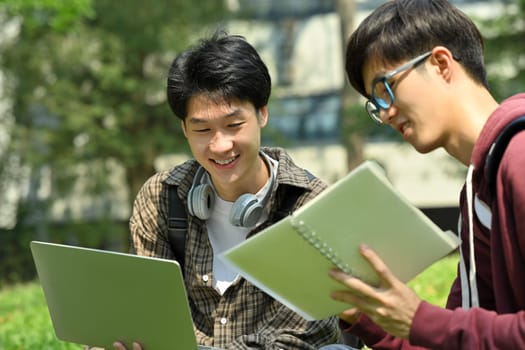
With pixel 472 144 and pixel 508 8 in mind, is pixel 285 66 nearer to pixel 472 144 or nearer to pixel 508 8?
pixel 508 8

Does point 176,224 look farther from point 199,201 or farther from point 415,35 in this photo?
point 415,35

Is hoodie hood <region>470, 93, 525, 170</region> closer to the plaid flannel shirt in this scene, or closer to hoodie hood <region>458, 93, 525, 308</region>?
hoodie hood <region>458, 93, 525, 308</region>

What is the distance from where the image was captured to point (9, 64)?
15.8 metres

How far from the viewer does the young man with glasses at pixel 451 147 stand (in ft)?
6.51

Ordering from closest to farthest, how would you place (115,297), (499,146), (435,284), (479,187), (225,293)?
(499,146), (479,187), (115,297), (225,293), (435,284)

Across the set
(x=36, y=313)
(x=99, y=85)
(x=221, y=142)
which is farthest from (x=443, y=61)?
(x=99, y=85)

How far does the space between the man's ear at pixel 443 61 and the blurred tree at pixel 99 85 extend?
44.0 ft

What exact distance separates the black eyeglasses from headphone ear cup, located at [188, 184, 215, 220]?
95cm

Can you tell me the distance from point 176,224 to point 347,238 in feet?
3.95

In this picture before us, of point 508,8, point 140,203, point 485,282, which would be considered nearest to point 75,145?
point 508,8

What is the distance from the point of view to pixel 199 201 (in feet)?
9.96

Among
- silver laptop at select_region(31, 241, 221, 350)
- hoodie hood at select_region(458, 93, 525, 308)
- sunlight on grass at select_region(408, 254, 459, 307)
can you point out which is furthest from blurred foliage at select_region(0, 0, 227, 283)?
hoodie hood at select_region(458, 93, 525, 308)

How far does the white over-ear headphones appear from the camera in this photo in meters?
2.92

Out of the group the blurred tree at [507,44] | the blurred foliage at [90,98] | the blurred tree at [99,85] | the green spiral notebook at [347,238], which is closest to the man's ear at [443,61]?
the green spiral notebook at [347,238]
